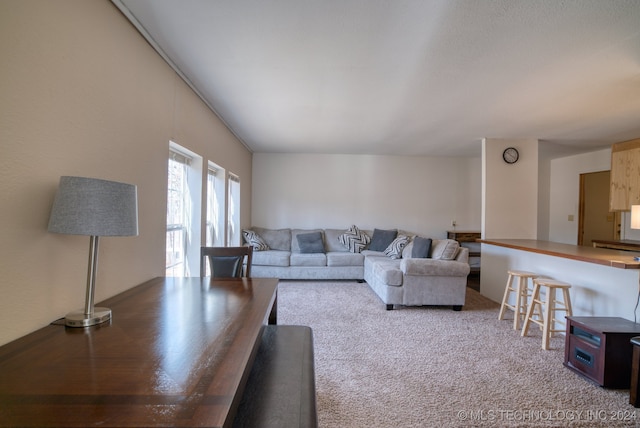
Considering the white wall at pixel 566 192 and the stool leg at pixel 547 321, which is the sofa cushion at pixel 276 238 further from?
the white wall at pixel 566 192

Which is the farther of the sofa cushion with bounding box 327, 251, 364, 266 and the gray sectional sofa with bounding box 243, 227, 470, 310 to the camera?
the sofa cushion with bounding box 327, 251, 364, 266

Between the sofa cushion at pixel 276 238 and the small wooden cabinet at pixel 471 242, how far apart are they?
10.5 feet

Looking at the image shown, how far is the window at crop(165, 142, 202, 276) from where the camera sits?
2.65 m

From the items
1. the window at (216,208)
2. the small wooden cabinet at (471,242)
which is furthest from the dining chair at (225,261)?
the small wooden cabinet at (471,242)

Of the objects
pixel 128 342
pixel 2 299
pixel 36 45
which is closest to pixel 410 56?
pixel 36 45

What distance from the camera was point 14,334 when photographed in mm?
1022

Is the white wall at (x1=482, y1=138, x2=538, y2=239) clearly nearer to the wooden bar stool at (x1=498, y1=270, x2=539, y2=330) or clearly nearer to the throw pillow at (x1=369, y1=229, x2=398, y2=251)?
the wooden bar stool at (x1=498, y1=270, x2=539, y2=330)

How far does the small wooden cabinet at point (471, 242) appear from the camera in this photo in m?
5.48

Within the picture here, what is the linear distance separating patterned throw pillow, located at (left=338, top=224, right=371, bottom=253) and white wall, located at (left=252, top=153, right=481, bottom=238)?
360 mm

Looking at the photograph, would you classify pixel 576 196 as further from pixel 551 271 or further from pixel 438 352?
pixel 438 352

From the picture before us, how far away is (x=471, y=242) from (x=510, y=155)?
1.94 meters

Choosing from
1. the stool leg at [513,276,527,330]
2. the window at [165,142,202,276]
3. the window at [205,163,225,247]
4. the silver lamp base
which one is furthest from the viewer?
the window at [205,163,225,247]

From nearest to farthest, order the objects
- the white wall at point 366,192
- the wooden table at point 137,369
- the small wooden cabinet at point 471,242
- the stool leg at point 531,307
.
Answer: the wooden table at point 137,369 < the stool leg at point 531,307 < the small wooden cabinet at point 471,242 < the white wall at point 366,192

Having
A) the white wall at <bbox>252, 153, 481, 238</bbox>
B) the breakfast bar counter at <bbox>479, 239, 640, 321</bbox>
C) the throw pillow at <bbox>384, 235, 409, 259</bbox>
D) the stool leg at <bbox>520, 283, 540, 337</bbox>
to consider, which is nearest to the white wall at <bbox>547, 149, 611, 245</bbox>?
the white wall at <bbox>252, 153, 481, 238</bbox>
